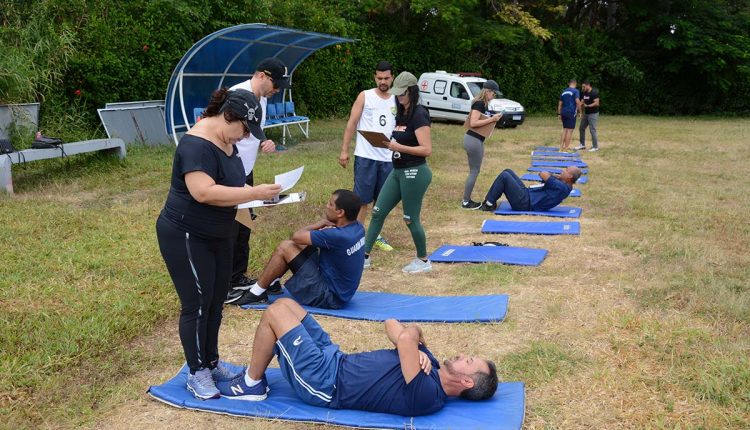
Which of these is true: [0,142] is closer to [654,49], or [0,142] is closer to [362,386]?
[362,386]

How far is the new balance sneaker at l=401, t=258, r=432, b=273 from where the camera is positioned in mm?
6777

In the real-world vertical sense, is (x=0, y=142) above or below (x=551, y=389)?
above

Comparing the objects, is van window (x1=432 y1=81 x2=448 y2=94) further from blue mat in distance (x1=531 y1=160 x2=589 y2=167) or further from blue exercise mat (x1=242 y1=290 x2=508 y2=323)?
blue exercise mat (x1=242 y1=290 x2=508 y2=323)

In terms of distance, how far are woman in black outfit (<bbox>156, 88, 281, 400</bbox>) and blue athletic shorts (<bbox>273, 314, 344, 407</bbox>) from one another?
1.63 ft

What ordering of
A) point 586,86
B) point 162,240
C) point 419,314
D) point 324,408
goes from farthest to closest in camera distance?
point 586,86 → point 419,314 → point 324,408 → point 162,240

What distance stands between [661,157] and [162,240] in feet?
47.1

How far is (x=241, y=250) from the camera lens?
5.70m

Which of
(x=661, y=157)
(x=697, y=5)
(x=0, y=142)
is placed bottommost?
(x=661, y=157)

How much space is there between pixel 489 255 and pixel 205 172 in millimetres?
4413

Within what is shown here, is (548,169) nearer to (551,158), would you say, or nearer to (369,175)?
(551,158)

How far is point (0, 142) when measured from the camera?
9.16 meters

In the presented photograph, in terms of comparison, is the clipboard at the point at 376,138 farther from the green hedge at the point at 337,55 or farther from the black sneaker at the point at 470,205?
the green hedge at the point at 337,55

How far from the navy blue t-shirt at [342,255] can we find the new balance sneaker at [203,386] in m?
1.59

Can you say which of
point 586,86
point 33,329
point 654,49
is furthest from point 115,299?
point 654,49
